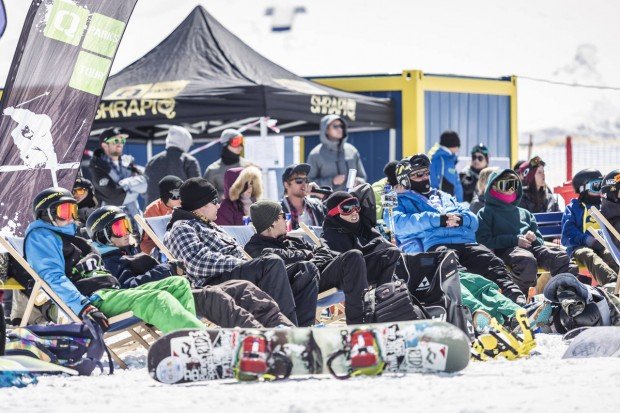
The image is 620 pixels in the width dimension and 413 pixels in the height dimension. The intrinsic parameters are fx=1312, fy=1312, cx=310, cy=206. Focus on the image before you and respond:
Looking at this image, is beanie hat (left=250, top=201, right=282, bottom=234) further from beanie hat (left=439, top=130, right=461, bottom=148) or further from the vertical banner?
beanie hat (left=439, top=130, right=461, bottom=148)

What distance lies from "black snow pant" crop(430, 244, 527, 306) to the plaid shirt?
5.93 feet

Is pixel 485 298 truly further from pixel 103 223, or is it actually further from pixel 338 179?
pixel 338 179

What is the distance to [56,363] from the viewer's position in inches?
279

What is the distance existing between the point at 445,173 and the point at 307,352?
723 centimetres

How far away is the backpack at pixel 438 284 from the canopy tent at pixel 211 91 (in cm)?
500

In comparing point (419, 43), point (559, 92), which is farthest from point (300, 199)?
point (559, 92)

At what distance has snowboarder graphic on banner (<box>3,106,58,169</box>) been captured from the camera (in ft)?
27.9

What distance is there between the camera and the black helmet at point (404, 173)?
977cm

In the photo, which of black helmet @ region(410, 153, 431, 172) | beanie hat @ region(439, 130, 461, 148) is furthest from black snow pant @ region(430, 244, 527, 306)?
beanie hat @ region(439, 130, 461, 148)

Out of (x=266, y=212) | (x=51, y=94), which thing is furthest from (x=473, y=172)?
(x=51, y=94)

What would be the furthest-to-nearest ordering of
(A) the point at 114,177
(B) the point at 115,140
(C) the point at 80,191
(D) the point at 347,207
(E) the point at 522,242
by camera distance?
(A) the point at 114,177 → (B) the point at 115,140 → (C) the point at 80,191 → (E) the point at 522,242 → (D) the point at 347,207

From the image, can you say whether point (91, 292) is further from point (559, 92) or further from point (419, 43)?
point (559, 92)

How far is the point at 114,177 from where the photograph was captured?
38.9 ft

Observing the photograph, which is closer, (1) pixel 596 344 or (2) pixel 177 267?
(1) pixel 596 344
